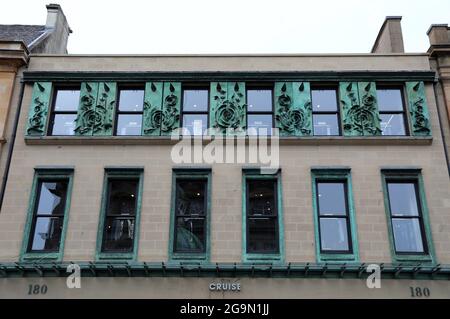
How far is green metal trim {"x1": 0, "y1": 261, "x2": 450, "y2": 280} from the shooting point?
13641mm

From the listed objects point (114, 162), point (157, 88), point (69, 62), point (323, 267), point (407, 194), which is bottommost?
point (323, 267)

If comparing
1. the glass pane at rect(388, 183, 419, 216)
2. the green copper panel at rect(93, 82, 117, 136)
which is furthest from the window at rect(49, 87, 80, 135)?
the glass pane at rect(388, 183, 419, 216)

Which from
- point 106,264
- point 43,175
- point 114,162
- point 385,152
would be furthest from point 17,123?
point 385,152

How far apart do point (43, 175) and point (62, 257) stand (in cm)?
273

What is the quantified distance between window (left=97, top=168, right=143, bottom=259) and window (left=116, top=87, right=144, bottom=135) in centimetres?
155

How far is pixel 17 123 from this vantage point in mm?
16141

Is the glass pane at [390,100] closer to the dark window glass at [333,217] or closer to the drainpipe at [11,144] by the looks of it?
the dark window glass at [333,217]

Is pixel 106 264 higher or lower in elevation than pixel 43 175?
lower

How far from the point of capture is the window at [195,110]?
1619 centimetres

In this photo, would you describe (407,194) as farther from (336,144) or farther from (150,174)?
(150,174)

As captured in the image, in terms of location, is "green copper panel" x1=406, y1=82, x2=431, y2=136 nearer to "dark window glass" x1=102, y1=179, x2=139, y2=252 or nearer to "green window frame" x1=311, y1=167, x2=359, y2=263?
"green window frame" x1=311, y1=167, x2=359, y2=263

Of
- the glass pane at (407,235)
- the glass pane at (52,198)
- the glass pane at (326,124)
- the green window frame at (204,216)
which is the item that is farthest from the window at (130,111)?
the glass pane at (407,235)

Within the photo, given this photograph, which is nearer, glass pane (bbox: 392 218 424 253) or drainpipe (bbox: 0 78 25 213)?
glass pane (bbox: 392 218 424 253)

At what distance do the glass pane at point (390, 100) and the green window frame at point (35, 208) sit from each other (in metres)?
10.1
